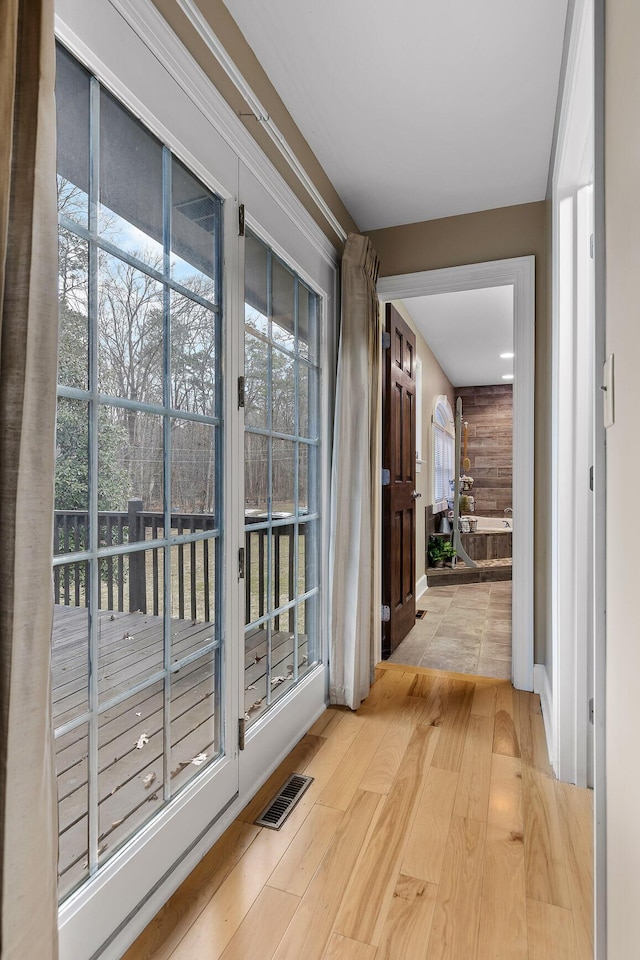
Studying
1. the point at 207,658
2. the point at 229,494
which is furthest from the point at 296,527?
the point at 207,658

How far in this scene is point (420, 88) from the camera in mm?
1960

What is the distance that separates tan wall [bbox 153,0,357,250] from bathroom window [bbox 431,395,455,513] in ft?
13.6

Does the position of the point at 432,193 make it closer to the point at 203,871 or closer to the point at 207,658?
the point at 207,658

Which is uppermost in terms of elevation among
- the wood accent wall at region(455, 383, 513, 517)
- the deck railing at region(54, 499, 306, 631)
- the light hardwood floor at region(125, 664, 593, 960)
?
the wood accent wall at region(455, 383, 513, 517)

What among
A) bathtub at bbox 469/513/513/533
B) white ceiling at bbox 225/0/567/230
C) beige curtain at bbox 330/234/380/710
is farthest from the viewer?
bathtub at bbox 469/513/513/533

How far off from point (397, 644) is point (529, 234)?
2.48 metres

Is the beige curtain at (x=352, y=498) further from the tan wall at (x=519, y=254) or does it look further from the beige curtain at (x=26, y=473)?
the beige curtain at (x=26, y=473)

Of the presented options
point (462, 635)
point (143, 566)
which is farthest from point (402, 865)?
point (462, 635)

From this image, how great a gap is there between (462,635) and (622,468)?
10.2ft

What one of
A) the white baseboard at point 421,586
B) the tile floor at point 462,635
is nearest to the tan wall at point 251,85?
the tile floor at point 462,635

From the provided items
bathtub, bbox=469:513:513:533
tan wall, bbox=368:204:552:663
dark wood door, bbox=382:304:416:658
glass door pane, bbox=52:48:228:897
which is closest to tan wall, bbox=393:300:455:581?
bathtub, bbox=469:513:513:533

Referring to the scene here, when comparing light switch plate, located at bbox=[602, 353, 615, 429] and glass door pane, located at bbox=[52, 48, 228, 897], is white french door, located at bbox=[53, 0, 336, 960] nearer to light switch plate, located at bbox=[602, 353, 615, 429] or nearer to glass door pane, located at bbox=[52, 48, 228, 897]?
glass door pane, located at bbox=[52, 48, 228, 897]

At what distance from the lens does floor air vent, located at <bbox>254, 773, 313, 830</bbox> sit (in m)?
1.69

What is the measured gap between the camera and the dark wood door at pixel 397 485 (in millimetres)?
3287
